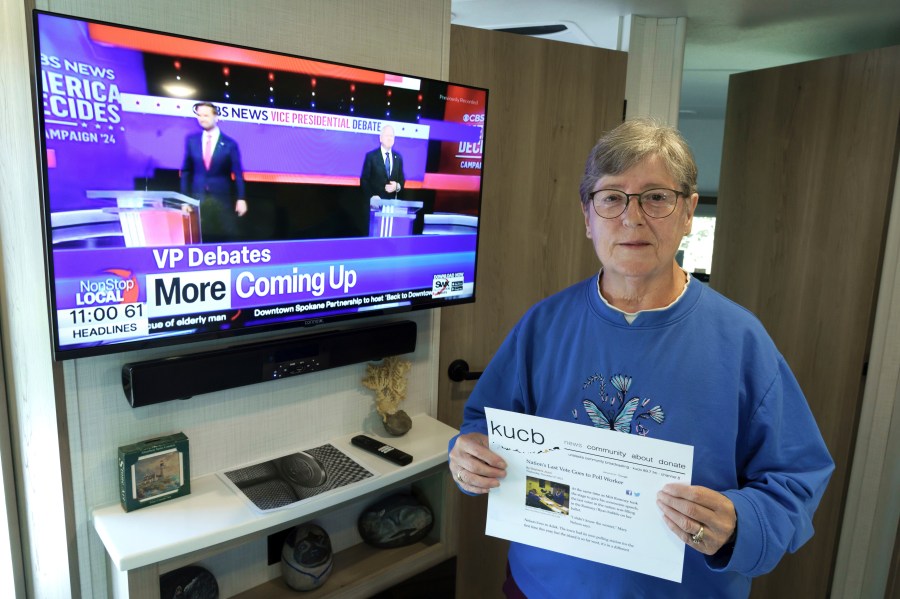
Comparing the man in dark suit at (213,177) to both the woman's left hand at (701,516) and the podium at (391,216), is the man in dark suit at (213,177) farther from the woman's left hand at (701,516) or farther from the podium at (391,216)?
the woman's left hand at (701,516)

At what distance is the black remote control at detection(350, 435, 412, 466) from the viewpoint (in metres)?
1.76

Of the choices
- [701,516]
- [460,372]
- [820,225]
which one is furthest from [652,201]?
[820,225]

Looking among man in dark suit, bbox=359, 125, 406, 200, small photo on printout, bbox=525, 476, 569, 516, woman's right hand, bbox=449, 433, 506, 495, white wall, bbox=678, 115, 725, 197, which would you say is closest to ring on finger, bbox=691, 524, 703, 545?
small photo on printout, bbox=525, 476, 569, 516

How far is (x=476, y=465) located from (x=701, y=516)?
0.41 m

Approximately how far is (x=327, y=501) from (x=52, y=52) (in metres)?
1.15

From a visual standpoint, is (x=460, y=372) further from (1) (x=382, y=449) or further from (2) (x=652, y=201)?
(2) (x=652, y=201)

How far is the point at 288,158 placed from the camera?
5.08 ft

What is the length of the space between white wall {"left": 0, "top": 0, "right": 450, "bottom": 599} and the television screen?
0.41 feet

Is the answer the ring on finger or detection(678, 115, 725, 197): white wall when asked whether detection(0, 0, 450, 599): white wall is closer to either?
the ring on finger

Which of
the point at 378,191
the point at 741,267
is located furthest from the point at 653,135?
the point at 741,267

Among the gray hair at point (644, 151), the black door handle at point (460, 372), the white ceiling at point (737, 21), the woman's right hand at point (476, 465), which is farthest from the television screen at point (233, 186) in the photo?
the white ceiling at point (737, 21)

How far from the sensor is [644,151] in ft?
3.80

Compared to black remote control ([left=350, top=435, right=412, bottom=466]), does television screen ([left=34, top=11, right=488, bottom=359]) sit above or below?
above

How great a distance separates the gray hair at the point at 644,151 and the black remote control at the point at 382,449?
3.20 ft
